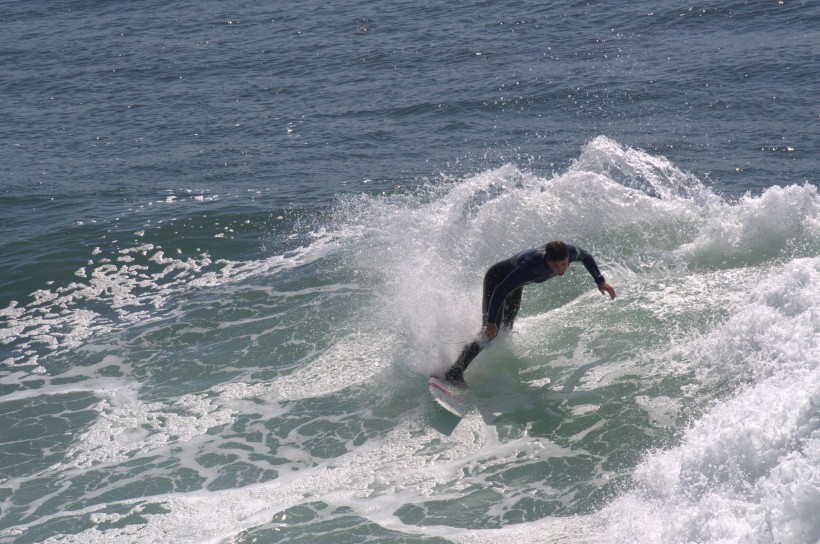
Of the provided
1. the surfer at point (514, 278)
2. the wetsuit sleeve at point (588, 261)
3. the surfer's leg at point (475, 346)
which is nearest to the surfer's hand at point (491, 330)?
the surfer at point (514, 278)

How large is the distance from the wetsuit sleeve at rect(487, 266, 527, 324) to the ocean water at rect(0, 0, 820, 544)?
74cm

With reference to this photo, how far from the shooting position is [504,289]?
1022cm

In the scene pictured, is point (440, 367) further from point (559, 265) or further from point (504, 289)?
point (559, 265)

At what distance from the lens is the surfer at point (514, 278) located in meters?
9.84

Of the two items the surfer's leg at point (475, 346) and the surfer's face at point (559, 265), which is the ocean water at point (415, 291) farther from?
the surfer's face at point (559, 265)

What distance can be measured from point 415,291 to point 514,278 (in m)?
2.29

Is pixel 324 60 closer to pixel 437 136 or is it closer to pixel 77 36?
pixel 437 136

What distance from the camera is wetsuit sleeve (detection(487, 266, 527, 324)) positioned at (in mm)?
10195

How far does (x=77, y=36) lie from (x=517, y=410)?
2274cm

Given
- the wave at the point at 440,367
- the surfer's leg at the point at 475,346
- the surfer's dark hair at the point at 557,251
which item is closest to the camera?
the wave at the point at 440,367

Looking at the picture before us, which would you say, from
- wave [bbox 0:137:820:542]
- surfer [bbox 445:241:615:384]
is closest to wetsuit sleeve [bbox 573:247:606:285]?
surfer [bbox 445:241:615:384]

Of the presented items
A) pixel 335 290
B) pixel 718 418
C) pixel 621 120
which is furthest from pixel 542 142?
pixel 718 418

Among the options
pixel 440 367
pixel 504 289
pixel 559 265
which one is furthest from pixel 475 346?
pixel 559 265

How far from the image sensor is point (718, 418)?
8.48 m
